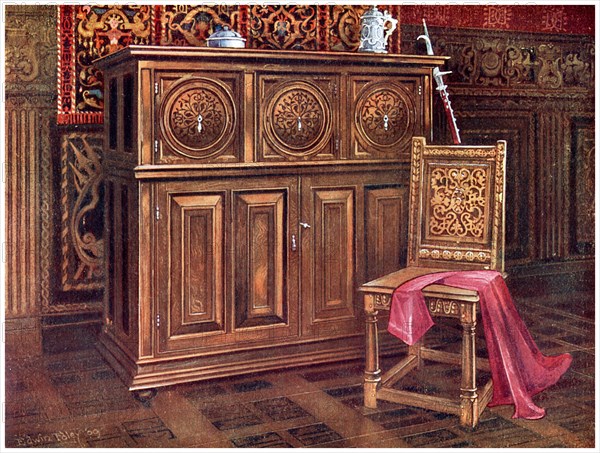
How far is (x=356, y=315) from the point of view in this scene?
4.16 meters

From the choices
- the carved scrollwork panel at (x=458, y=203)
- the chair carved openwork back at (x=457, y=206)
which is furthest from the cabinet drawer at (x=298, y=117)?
the carved scrollwork panel at (x=458, y=203)

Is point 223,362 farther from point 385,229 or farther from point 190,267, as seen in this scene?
point 385,229

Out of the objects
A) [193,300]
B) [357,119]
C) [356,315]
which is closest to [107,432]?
[193,300]

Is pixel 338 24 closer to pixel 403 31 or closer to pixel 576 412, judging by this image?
pixel 403 31

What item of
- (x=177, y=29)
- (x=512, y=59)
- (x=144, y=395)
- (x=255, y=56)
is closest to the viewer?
(x=144, y=395)

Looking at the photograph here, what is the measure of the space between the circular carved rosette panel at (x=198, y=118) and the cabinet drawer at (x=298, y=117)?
17 centimetres

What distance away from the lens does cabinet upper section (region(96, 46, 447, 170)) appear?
3648mm

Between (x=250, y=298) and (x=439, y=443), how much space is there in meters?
1.19

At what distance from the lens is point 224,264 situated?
152 inches

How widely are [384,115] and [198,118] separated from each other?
96 centimetres

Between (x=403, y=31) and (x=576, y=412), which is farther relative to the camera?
(x=403, y=31)

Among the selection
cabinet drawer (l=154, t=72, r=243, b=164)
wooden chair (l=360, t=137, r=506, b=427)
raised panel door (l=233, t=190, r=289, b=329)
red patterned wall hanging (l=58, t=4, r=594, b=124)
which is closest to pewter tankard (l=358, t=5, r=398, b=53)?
red patterned wall hanging (l=58, t=4, r=594, b=124)

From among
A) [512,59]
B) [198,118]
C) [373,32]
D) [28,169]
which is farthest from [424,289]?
[512,59]

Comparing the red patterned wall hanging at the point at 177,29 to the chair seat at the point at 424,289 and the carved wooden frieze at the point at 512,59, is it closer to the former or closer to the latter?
the carved wooden frieze at the point at 512,59
